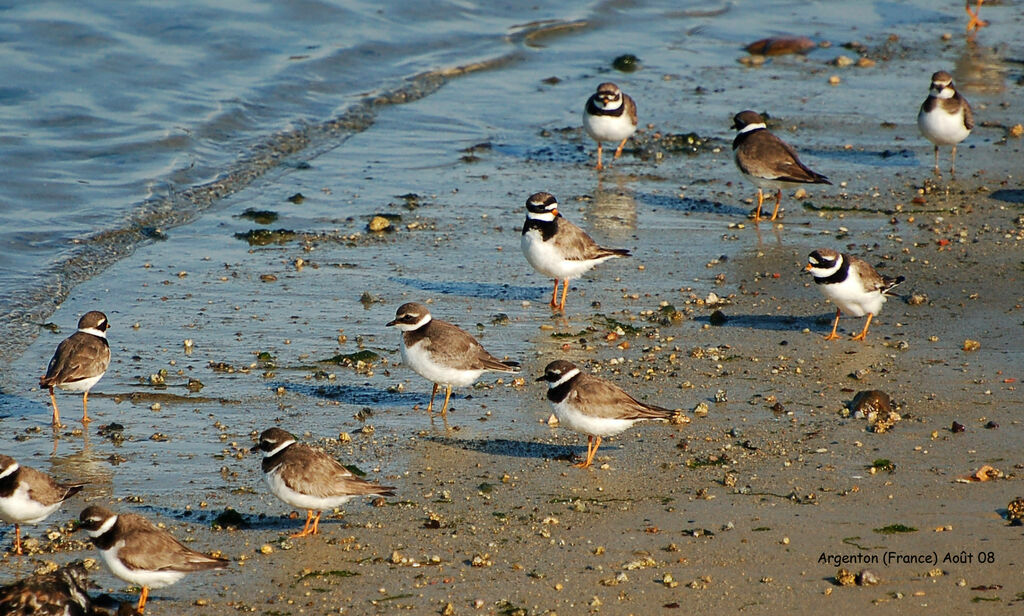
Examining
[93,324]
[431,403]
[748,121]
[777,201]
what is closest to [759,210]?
[777,201]

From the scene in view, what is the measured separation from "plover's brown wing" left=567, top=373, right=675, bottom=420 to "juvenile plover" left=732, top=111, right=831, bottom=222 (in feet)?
18.4

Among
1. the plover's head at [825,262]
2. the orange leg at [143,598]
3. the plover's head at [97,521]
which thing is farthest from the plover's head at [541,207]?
the orange leg at [143,598]

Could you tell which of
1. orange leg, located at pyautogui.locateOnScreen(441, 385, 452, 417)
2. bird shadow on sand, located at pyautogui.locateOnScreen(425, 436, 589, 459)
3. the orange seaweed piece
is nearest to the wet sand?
bird shadow on sand, located at pyautogui.locateOnScreen(425, 436, 589, 459)

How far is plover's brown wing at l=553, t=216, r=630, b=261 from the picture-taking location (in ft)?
34.2

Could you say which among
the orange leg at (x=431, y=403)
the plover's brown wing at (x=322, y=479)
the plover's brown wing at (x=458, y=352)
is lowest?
the orange leg at (x=431, y=403)

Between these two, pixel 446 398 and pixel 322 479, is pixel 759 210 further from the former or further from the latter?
pixel 322 479

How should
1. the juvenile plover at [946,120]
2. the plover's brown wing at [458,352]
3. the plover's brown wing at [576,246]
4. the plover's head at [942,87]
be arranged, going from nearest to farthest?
the plover's brown wing at [458,352] < the plover's brown wing at [576,246] < the juvenile plover at [946,120] < the plover's head at [942,87]

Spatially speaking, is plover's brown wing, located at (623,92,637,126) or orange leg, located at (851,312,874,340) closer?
orange leg, located at (851,312,874,340)

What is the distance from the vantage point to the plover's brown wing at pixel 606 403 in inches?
290

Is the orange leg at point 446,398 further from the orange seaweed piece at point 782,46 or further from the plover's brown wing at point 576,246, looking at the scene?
the orange seaweed piece at point 782,46

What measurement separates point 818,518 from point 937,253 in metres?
5.40

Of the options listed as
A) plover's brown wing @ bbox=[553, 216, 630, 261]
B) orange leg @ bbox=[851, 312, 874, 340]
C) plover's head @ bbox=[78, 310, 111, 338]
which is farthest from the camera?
plover's brown wing @ bbox=[553, 216, 630, 261]

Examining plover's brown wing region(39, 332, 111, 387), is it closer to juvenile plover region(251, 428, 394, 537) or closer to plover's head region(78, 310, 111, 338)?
plover's head region(78, 310, 111, 338)

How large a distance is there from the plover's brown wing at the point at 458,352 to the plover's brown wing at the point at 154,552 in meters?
2.53
